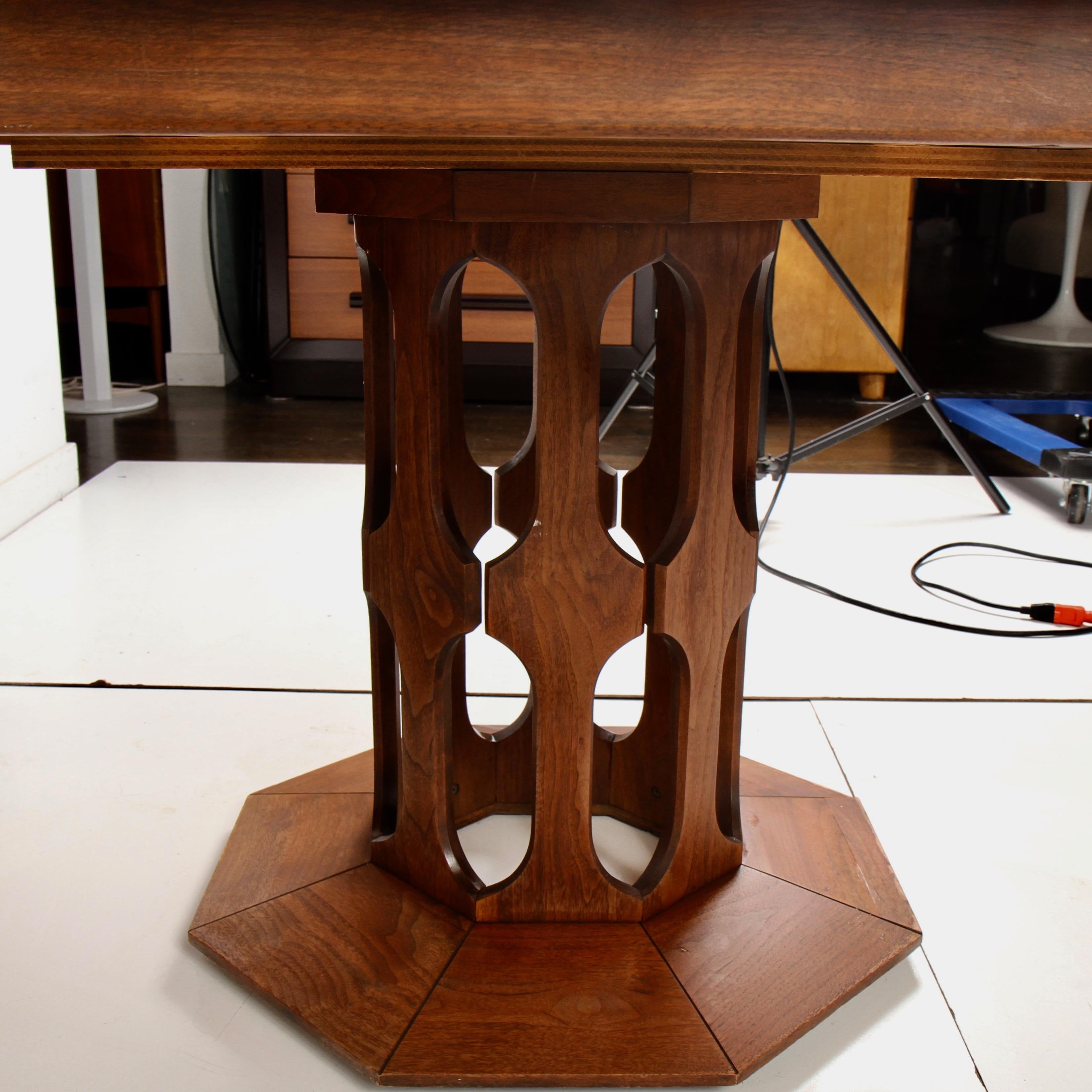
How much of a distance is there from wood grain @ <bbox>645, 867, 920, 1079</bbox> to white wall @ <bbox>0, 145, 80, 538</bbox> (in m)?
1.36

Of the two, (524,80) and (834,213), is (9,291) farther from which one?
(834,213)

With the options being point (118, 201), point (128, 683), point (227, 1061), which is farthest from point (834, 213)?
point (227, 1061)

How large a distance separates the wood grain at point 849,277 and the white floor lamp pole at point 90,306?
5.46 feet

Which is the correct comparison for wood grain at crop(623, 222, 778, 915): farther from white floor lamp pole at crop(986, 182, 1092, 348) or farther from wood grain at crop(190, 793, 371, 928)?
white floor lamp pole at crop(986, 182, 1092, 348)

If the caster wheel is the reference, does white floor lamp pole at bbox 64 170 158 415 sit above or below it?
above

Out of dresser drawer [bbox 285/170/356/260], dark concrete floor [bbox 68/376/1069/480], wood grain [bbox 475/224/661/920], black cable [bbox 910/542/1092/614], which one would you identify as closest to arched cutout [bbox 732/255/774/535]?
wood grain [bbox 475/224/661/920]

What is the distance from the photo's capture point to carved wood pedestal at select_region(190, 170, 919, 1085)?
735 millimetres

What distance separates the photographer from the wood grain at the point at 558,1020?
0.73 m

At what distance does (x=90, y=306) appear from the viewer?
2.69 meters

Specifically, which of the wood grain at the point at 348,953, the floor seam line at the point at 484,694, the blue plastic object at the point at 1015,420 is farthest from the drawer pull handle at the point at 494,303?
the wood grain at the point at 348,953

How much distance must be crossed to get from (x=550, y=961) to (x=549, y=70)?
23.9 inches

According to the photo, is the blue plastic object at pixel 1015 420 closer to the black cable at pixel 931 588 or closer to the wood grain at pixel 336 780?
the black cable at pixel 931 588

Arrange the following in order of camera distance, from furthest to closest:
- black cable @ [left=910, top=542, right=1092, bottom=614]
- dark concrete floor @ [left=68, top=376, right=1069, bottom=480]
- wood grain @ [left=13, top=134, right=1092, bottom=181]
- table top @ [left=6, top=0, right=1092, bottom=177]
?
dark concrete floor @ [left=68, top=376, right=1069, bottom=480]
black cable @ [left=910, top=542, right=1092, bottom=614]
wood grain @ [left=13, top=134, right=1092, bottom=181]
table top @ [left=6, top=0, right=1092, bottom=177]

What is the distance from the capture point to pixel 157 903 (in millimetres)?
909
